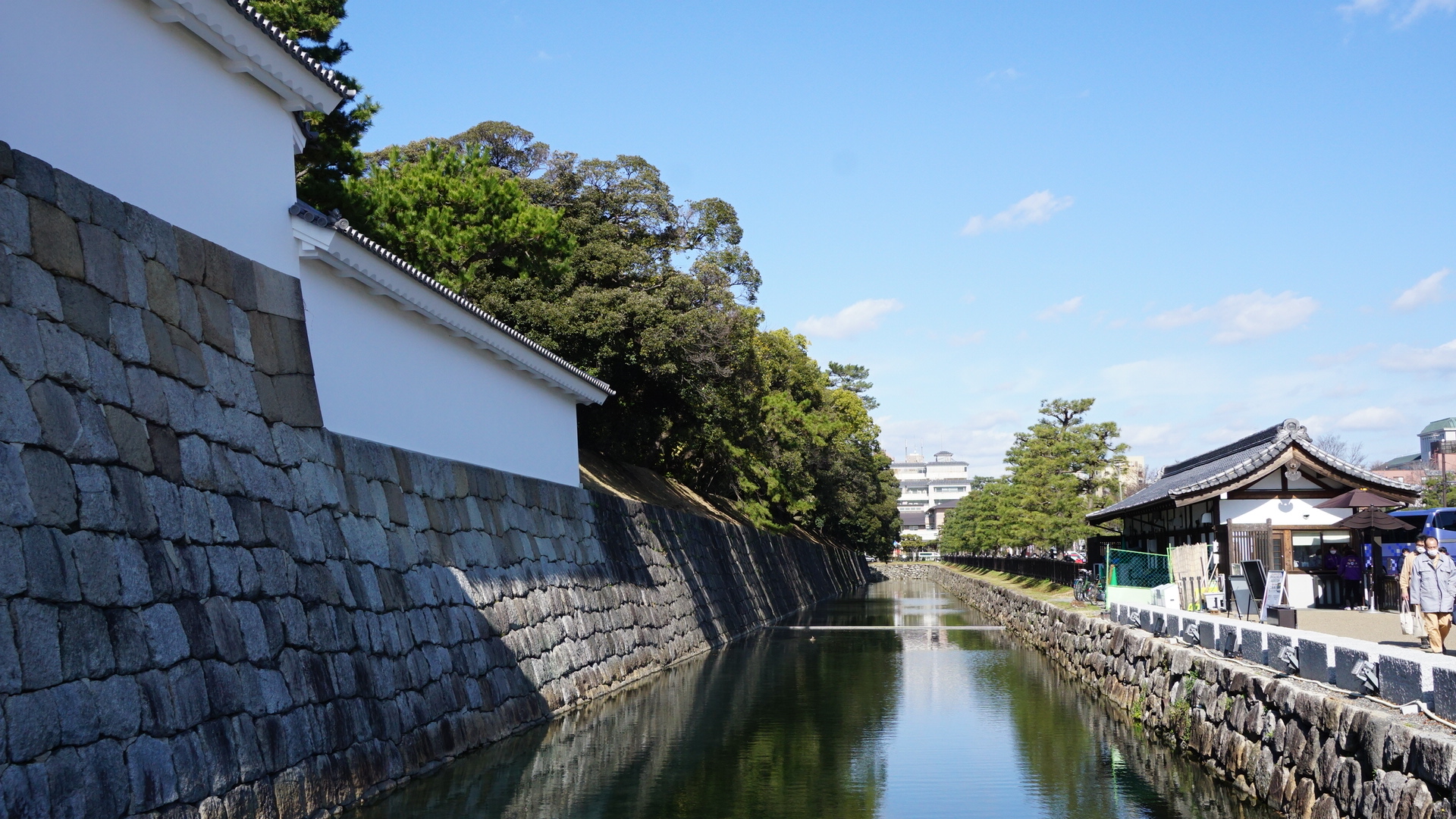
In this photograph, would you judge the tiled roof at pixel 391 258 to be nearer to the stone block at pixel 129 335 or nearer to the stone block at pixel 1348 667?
the stone block at pixel 129 335

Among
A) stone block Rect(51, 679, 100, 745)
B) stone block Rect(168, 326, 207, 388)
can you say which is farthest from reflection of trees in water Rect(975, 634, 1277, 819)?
stone block Rect(168, 326, 207, 388)

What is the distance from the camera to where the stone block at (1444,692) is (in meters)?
6.81

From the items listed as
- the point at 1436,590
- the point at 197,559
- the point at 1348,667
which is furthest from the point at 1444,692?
the point at 197,559

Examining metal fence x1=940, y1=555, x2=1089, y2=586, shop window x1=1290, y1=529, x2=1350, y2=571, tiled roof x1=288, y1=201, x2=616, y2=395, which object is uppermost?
tiled roof x1=288, y1=201, x2=616, y2=395

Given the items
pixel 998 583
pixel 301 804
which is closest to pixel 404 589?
pixel 301 804

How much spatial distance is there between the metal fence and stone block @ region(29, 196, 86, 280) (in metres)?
27.3

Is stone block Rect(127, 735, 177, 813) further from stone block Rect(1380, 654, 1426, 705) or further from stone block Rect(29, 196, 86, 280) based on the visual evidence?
stone block Rect(1380, 654, 1426, 705)

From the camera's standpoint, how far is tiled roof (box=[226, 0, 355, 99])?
9023mm

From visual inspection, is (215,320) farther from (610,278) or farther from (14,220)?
(610,278)

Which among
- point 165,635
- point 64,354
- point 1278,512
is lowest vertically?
point 165,635

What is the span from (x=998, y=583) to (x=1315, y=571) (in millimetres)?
21117

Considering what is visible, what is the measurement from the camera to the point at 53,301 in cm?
700

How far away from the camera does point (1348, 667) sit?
8.45 meters

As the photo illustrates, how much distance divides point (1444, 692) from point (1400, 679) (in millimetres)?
599
